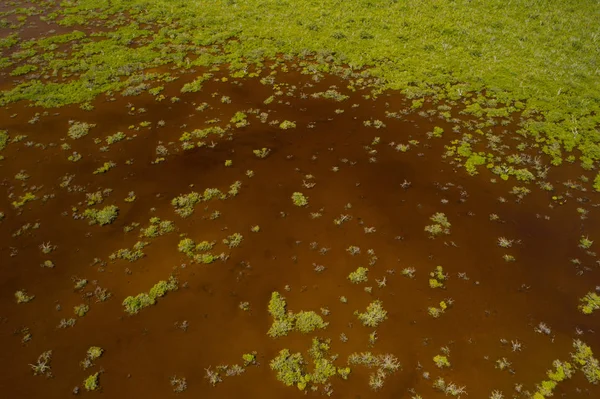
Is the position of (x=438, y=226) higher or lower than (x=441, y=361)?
higher

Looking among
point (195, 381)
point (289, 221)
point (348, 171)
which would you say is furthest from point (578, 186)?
point (195, 381)

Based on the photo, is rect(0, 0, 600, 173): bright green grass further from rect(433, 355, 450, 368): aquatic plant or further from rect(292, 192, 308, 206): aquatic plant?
rect(433, 355, 450, 368): aquatic plant

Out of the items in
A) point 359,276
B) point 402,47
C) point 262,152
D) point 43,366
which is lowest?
point 43,366

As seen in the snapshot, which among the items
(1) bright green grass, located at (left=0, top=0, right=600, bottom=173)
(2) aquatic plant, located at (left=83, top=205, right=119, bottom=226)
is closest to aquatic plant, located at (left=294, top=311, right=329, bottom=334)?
(2) aquatic plant, located at (left=83, top=205, right=119, bottom=226)

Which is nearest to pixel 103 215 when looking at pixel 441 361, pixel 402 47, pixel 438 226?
pixel 441 361

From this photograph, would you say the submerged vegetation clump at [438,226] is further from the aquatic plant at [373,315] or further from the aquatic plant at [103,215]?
the aquatic plant at [103,215]

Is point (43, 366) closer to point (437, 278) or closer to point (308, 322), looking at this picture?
point (308, 322)

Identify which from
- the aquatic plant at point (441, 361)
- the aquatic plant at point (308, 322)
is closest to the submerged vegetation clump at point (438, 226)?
the aquatic plant at point (441, 361)
